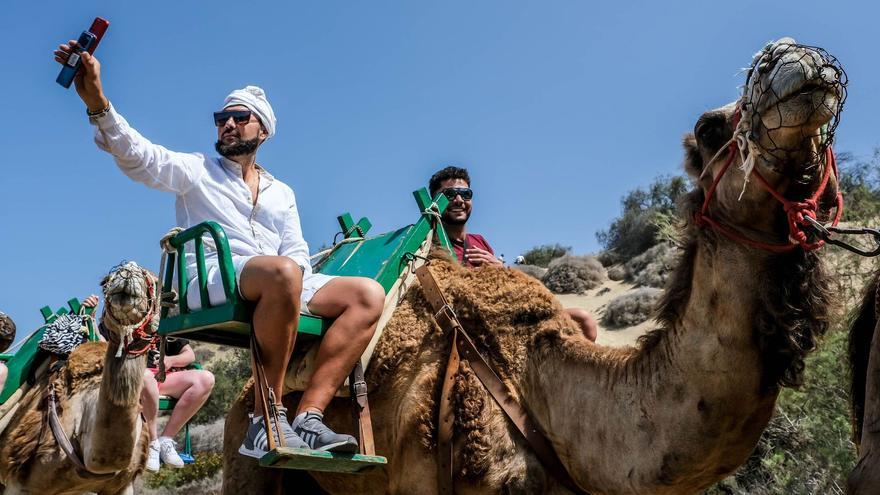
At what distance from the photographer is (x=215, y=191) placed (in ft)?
16.2

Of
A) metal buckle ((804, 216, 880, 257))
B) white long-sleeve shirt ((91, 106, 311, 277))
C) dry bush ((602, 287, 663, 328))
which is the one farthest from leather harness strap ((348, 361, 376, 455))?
dry bush ((602, 287, 663, 328))

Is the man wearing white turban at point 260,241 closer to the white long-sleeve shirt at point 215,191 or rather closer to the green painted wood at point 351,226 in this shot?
the white long-sleeve shirt at point 215,191

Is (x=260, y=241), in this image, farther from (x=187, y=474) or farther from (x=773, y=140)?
(x=187, y=474)

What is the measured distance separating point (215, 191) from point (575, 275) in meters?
27.2

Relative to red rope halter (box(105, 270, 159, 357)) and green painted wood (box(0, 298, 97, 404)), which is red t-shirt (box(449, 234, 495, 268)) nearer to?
red rope halter (box(105, 270, 159, 357))

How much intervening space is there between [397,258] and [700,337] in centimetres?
186

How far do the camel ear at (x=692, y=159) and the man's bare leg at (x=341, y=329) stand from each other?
1639mm

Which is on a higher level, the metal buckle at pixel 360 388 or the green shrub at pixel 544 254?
the green shrub at pixel 544 254

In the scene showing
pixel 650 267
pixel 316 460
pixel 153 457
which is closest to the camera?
pixel 316 460

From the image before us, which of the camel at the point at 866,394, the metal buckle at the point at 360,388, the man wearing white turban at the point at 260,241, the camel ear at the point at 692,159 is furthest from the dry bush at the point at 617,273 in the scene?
the camel at the point at 866,394

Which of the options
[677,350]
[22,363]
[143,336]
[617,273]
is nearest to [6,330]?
[22,363]

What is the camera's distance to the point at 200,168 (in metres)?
4.92

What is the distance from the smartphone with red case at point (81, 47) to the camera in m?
4.26

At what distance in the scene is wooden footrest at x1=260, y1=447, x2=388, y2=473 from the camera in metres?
3.81
